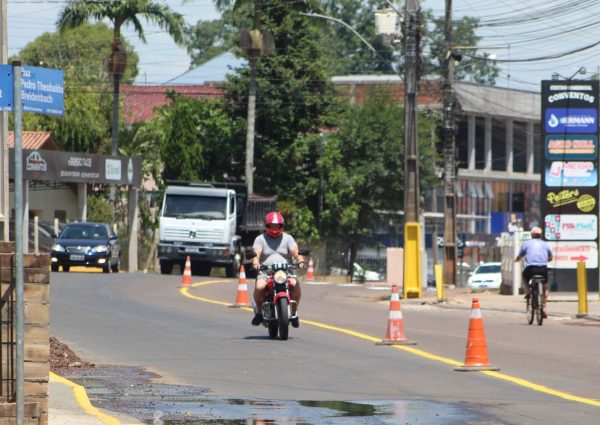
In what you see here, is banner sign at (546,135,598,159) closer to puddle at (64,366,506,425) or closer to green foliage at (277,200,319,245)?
puddle at (64,366,506,425)

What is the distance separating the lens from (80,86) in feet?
256

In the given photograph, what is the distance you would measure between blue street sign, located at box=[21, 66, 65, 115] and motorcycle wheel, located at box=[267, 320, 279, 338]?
9.00 meters

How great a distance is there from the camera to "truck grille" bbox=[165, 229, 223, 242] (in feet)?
146

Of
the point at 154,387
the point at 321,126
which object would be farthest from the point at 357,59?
the point at 154,387

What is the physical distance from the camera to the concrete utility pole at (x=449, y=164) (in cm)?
4525

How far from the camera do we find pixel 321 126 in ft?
212

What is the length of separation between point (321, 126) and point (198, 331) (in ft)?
145

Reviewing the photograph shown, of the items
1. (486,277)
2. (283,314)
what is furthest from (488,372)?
(486,277)

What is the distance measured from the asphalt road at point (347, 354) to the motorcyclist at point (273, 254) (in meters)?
0.57

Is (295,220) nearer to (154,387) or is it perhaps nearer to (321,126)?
(321,126)

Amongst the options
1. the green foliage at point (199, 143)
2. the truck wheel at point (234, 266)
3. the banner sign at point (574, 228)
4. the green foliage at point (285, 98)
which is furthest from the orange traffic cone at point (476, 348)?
the green foliage at point (285, 98)

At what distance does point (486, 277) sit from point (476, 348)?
38.8 meters

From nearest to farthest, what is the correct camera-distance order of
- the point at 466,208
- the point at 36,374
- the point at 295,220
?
the point at 36,374
the point at 295,220
the point at 466,208

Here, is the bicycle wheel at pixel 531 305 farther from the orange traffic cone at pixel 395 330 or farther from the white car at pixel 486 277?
the white car at pixel 486 277
